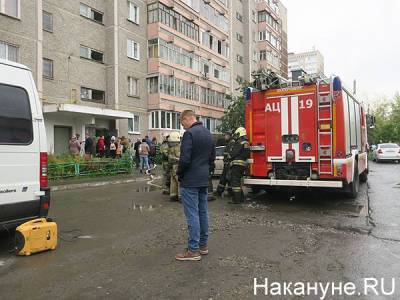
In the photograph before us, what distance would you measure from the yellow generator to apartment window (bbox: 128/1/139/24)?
81.5 feet

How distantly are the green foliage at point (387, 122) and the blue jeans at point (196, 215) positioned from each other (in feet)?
181

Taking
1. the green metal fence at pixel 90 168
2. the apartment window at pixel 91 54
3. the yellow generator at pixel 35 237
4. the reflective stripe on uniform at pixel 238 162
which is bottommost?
the yellow generator at pixel 35 237

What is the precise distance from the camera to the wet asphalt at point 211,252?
4.08 meters

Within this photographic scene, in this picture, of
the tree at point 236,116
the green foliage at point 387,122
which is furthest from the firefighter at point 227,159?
the green foliage at point 387,122

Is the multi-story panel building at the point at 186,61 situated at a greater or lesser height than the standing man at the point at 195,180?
greater

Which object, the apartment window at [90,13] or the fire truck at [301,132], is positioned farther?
the apartment window at [90,13]

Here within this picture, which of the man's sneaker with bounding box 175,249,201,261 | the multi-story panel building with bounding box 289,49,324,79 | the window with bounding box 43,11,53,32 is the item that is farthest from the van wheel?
the multi-story panel building with bounding box 289,49,324,79

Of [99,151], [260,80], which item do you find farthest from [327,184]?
[99,151]

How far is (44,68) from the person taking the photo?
21922mm

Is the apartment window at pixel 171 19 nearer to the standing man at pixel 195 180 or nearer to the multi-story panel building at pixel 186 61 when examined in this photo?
the multi-story panel building at pixel 186 61

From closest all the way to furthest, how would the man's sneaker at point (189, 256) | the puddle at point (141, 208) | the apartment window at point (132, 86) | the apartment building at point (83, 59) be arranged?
the man's sneaker at point (189, 256), the puddle at point (141, 208), the apartment building at point (83, 59), the apartment window at point (132, 86)

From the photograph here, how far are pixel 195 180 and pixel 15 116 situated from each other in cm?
258

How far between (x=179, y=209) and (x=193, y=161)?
12.8 ft

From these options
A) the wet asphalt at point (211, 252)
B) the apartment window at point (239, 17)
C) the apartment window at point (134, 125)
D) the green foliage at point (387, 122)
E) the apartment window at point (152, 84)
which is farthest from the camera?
the green foliage at point (387, 122)
